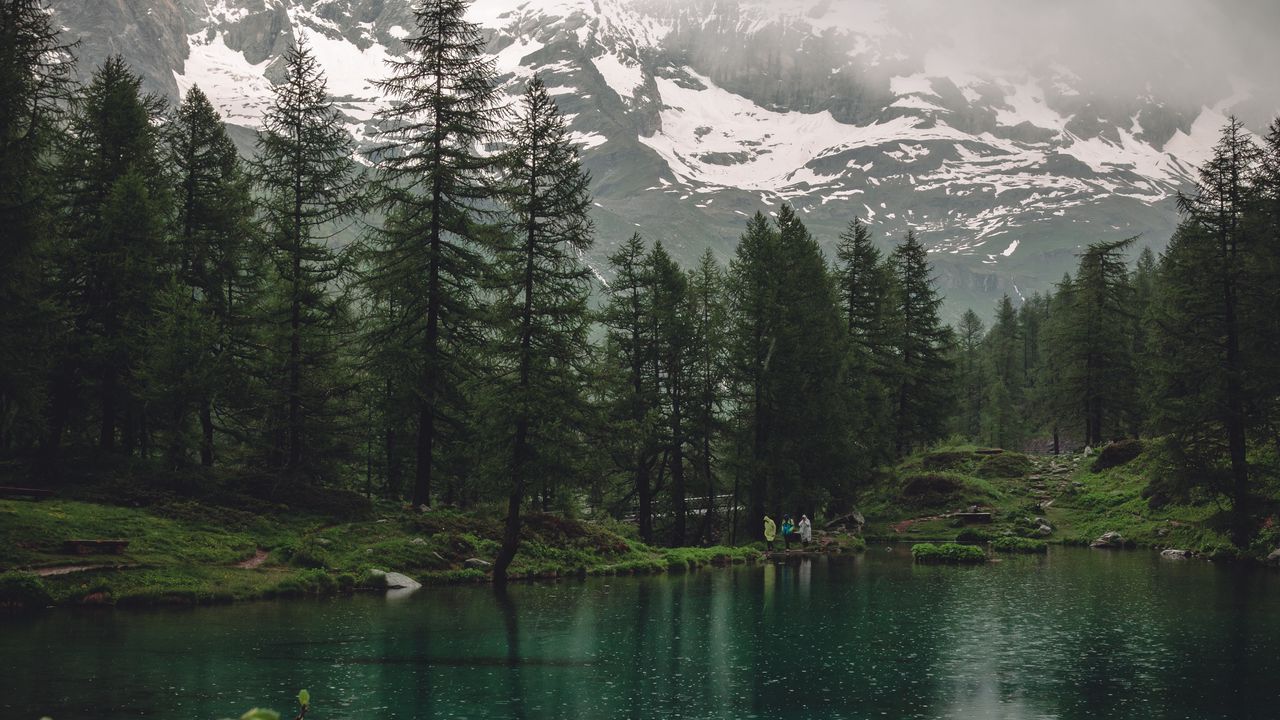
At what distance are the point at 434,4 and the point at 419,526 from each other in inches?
785

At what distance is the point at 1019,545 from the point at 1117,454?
55.3 ft

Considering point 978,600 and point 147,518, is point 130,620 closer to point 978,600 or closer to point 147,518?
point 147,518

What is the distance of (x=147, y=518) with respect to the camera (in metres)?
29.3

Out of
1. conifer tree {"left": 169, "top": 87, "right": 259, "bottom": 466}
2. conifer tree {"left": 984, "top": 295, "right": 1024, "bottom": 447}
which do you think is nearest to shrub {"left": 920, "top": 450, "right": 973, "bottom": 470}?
conifer tree {"left": 984, "top": 295, "right": 1024, "bottom": 447}

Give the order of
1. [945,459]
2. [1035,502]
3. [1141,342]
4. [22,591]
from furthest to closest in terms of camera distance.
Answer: [1141,342]
[945,459]
[1035,502]
[22,591]

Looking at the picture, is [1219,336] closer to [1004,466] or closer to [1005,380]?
[1004,466]

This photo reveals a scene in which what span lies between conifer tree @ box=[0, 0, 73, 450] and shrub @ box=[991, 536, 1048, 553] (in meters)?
41.9

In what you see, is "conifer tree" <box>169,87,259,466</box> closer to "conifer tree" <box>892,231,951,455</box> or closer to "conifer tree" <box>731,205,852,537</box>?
"conifer tree" <box>731,205,852,537</box>

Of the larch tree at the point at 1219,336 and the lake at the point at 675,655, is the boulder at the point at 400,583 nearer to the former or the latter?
the lake at the point at 675,655

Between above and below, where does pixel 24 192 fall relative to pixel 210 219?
below

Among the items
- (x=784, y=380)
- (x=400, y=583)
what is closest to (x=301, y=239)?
(x=400, y=583)

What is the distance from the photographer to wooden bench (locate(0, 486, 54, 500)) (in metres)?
28.5

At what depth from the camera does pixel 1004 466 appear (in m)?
63.2

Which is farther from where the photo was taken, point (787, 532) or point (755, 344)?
point (787, 532)
